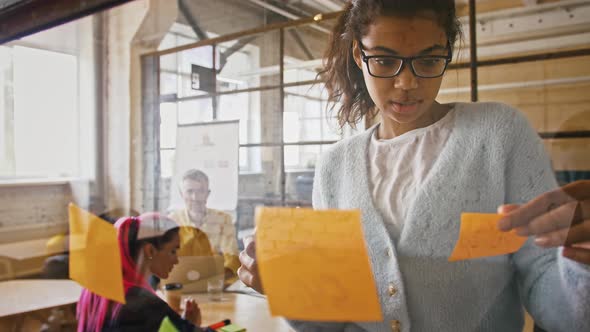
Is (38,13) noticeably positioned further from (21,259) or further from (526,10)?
(526,10)

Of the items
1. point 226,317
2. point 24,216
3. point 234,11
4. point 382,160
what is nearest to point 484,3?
point 382,160

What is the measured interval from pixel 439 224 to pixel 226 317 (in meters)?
0.36

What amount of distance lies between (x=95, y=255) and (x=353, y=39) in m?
0.50

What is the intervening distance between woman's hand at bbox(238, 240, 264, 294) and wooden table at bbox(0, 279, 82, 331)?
43 cm

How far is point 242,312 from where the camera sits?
604mm

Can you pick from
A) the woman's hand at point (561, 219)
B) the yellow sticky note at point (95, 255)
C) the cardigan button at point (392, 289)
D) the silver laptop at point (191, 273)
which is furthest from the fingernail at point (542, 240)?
the yellow sticky note at point (95, 255)

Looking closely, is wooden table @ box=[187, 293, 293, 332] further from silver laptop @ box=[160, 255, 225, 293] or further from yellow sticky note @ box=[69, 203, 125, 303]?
yellow sticky note @ box=[69, 203, 125, 303]

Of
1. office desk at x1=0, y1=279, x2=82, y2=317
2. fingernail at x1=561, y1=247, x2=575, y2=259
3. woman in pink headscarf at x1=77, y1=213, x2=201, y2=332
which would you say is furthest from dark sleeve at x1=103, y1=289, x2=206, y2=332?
fingernail at x1=561, y1=247, x2=575, y2=259

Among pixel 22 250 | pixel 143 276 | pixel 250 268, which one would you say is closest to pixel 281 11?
pixel 250 268

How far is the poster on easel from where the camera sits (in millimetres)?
589

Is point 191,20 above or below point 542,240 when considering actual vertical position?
above

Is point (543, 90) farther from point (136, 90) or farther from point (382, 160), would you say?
point (136, 90)

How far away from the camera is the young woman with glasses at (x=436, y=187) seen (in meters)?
0.38

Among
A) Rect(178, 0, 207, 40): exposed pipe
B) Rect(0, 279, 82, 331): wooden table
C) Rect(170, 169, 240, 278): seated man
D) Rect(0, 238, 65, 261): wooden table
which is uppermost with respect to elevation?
Rect(178, 0, 207, 40): exposed pipe
